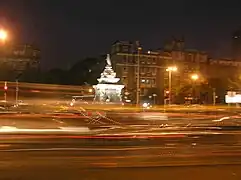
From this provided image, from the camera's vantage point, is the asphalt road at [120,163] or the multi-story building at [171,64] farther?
the multi-story building at [171,64]

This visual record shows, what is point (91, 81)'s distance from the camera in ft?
340

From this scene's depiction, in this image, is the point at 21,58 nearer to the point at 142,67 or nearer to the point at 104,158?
the point at 142,67

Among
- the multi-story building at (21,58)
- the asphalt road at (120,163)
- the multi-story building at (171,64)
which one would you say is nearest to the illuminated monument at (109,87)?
the multi-story building at (171,64)

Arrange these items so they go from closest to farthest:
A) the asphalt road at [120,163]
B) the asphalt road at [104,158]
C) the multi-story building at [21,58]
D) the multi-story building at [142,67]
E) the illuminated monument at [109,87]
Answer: the asphalt road at [120,163], the asphalt road at [104,158], the illuminated monument at [109,87], the multi-story building at [142,67], the multi-story building at [21,58]

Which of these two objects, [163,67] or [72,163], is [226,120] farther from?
[163,67]

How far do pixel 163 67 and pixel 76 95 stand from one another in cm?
7428

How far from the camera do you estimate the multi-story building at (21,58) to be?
110750 mm

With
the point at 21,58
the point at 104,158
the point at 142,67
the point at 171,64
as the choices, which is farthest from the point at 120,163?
the point at 21,58

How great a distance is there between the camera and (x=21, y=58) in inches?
4619

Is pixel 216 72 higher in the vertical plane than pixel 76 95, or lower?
higher

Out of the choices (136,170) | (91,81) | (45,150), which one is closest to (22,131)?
(45,150)

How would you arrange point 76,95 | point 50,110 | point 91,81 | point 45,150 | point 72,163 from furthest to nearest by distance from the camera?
point 91,81, point 76,95, point 50,110, point 45,150, point 72,163

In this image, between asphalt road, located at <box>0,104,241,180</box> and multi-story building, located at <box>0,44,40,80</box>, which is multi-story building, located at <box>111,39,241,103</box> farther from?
asphalt road, located at <box>0,104,241,180</box>

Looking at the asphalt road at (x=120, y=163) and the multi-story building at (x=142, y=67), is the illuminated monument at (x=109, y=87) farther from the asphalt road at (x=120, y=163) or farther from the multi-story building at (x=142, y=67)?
the asphalt road at (x=120, y=163)
